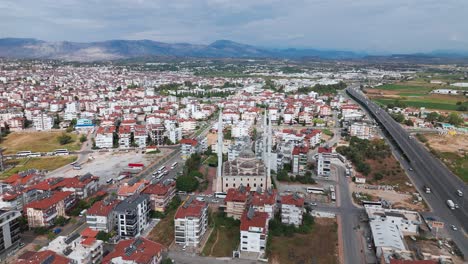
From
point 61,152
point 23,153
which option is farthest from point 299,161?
point 23,153

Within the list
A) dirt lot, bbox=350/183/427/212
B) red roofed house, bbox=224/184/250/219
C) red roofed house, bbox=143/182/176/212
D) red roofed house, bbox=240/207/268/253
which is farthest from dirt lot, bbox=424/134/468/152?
red roofed house, bbox=143/182/176/212

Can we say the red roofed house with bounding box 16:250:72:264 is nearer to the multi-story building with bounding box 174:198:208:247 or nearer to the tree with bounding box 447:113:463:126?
the multi-story building with bounding box 174:198:208:247

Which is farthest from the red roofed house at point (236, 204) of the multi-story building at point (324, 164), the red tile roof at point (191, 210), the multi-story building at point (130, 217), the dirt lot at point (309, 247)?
the multi-story building at point (324, 164)

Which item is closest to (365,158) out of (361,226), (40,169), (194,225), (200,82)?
(361,226)

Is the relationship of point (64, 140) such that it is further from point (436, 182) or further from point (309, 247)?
point (436, 182)

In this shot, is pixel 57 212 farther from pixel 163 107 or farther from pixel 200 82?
pixel 200 82

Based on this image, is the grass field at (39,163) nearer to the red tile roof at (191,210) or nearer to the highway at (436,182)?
the red tile roof at (191,210)
